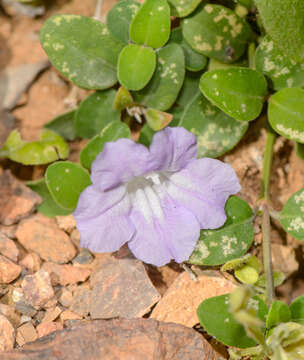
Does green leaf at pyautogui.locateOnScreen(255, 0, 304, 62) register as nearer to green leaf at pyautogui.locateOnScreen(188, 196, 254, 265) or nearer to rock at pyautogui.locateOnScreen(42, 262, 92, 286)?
green leaf at pyautogui.locateOnScreen(188, 196, 254, 265)

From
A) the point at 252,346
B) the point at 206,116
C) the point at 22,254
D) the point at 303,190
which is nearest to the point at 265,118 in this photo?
the point at 206,116

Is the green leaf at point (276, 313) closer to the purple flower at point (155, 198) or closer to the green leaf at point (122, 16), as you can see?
the purple flower at point (155, 198)

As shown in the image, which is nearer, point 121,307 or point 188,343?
point 188,343

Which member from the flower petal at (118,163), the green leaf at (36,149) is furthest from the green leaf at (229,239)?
the green leaf at (36,149)

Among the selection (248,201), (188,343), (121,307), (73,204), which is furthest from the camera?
(248,201)

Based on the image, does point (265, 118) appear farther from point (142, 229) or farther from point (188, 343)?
Result: point (188, 343)

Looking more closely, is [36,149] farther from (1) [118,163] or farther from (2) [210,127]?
(2) [210,127]
